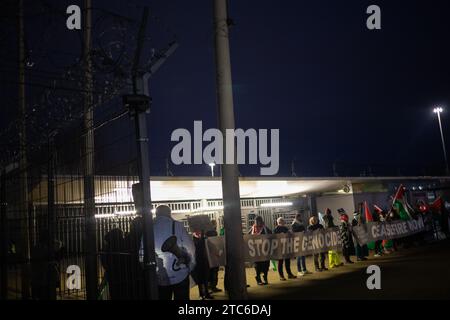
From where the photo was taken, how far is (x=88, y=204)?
6.53m

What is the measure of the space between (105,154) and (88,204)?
4.23ft

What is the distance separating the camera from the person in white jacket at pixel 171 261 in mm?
5766

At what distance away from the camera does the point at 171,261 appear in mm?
5820

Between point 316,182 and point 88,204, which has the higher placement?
point 316,182

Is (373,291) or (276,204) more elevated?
(276,204)

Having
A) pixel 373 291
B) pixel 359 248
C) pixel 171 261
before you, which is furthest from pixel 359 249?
pixel 171 261

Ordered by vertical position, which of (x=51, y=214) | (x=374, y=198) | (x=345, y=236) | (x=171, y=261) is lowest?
(x=345, y=236)

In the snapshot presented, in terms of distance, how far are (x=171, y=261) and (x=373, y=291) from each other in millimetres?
6146

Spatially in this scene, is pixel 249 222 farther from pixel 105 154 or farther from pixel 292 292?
pixel 105 154

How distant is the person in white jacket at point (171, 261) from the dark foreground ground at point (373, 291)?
15.3 ft

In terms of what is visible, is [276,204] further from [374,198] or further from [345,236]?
[374,198]

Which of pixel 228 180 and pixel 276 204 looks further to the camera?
pixel 276 204

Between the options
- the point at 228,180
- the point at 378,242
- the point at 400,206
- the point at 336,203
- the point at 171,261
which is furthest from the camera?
the point at 336,203

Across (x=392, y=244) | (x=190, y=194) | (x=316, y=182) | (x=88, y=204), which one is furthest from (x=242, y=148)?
(x=392, y=244)
